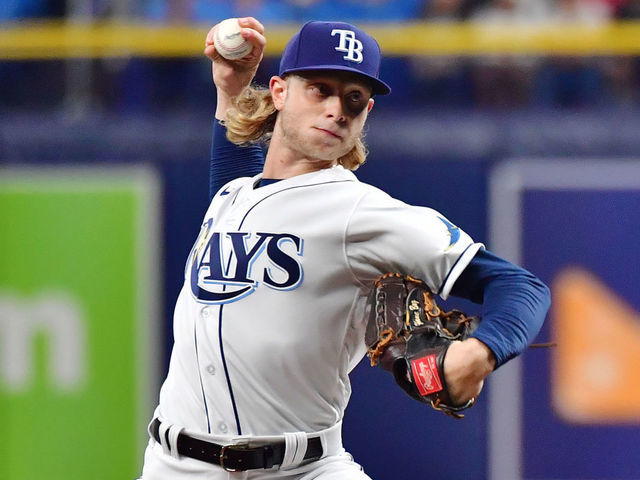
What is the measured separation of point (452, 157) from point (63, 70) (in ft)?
6.22

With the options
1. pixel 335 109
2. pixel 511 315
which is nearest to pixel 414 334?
pixel 511 315

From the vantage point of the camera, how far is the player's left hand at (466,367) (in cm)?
230

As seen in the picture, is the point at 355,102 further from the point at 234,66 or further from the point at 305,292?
the point at 234,66

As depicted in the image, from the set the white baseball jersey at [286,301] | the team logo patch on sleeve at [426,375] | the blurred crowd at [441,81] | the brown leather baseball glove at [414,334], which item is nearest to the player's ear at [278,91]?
the white baseball jersey at [286,301]

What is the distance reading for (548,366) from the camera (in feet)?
17.1

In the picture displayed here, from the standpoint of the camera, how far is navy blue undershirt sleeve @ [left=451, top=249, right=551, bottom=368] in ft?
7.57

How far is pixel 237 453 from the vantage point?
Answer: 8.74ft

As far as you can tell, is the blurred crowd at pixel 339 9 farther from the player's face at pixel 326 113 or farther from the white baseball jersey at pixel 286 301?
the white baseball jersey at pixel 286 301

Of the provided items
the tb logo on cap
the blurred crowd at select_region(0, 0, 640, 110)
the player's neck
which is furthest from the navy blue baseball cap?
the blurred crowd at select_region(0, 0, 640, 110)

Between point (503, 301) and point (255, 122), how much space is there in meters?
1.01

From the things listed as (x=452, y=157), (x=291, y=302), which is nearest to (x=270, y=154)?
A: (x=291, y=302)

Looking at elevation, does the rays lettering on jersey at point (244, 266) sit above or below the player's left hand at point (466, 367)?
above

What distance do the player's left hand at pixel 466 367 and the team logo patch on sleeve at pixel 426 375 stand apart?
2 centimetres

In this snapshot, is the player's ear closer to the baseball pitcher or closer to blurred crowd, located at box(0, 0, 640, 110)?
the baseball pitcher
